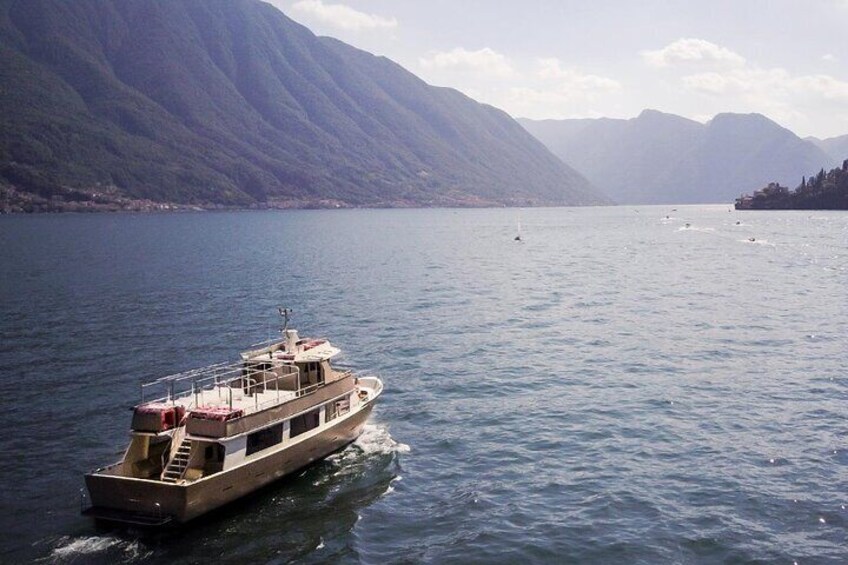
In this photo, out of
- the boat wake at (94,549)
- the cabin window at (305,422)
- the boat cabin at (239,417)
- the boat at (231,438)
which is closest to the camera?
the boat wake at (94,549)

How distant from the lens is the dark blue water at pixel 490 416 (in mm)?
25062

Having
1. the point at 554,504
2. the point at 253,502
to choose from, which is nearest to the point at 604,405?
the point at 554,504

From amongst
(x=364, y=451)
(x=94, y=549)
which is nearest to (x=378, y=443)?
(x=364, y=451)

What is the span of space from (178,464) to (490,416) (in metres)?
18.0

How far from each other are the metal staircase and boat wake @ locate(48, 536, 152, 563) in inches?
113

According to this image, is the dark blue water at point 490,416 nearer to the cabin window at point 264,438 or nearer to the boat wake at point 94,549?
the boat wake at point 94,549

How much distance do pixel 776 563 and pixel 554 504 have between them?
835 centimetres

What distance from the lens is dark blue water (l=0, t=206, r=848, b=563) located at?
82.2ft

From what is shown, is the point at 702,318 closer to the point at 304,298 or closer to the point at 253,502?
the point at 304,298

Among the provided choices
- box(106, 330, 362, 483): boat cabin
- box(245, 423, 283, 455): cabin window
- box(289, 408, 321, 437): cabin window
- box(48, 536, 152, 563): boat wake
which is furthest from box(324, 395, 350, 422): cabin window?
box(48, 536, 152, 563): boat wake

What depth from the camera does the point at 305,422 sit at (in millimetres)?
31844

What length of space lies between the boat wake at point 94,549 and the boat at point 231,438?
851 mm

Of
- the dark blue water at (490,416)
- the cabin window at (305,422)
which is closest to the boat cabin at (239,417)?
the cabin window at (305,422)

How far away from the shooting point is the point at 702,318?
221 ft
